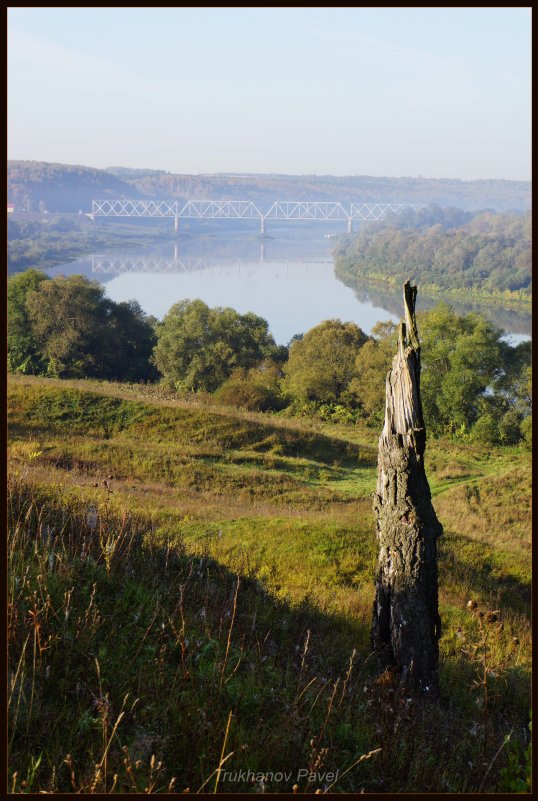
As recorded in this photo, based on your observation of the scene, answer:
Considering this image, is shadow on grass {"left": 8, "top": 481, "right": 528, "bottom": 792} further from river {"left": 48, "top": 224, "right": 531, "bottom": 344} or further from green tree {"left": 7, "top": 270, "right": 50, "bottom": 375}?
river {"left": 48, "top": 224, "right": 531, "bottom": 344}

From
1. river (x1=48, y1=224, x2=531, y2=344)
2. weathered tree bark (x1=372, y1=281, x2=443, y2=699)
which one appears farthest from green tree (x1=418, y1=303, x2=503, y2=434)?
weathered tree bark (x1=372, y1=281, x2=443, y2=699)

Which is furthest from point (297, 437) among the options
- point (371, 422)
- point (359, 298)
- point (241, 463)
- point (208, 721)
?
point (359, 298)

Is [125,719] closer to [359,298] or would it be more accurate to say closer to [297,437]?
[297,437]

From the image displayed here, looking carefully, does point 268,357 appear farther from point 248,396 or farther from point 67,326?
point 67,326

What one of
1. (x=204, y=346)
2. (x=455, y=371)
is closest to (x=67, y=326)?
(x=204, y=346)

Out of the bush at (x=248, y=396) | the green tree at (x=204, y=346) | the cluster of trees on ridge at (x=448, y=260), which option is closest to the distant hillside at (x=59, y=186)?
the cluster of trees on ridge at (x=448, y=260)

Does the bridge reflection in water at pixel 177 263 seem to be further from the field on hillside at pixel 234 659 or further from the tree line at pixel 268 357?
the field on hillside at pixel 234 659
